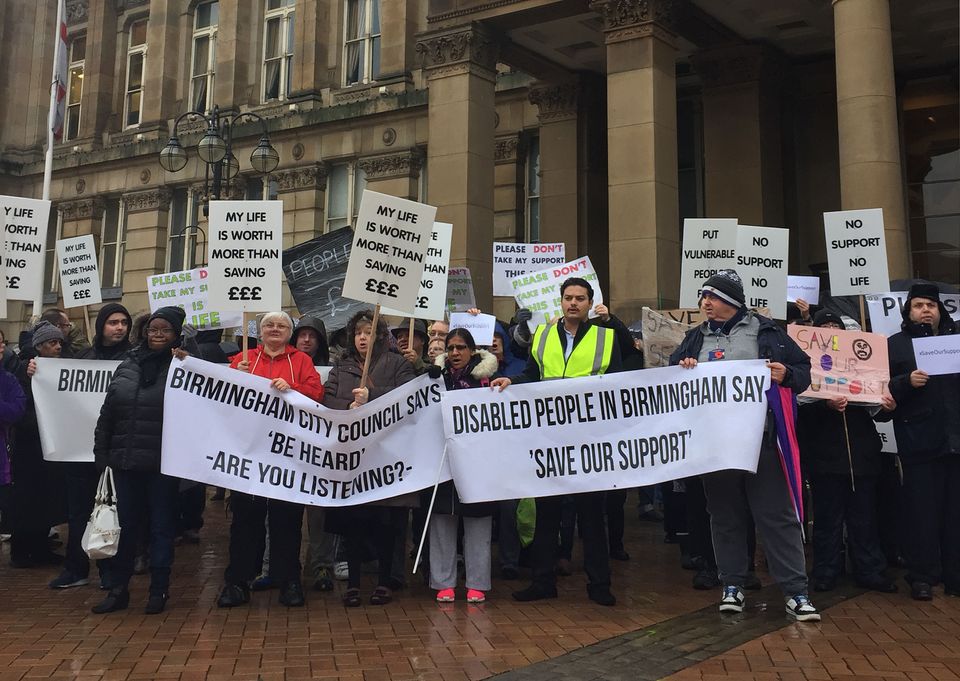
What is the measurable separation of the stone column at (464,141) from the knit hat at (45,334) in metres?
9.46

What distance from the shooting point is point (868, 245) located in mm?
9203

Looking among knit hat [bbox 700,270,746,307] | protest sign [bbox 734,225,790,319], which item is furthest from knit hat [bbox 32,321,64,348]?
protest sign [bbox 734,225,790,319]

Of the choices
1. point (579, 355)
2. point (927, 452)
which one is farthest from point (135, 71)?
point (927, 452)

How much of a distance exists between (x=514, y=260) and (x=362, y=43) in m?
14.9

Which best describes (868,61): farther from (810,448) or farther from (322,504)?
(322,504)

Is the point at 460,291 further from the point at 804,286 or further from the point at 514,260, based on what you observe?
the point at 804,286

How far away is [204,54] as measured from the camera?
29828 mm

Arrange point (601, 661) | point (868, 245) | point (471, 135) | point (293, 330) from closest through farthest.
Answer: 1. point (601, 661)
2. point (293, 330)
3. point (868, 245)
4. point (471, 135)

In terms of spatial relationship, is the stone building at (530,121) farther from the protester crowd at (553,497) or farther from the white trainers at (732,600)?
the white trainers at (732,600)

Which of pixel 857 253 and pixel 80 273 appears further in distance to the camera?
pixel 80 273

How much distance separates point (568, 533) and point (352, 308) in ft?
17.5

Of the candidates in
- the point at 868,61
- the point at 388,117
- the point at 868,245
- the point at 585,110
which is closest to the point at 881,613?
the point at 868,245

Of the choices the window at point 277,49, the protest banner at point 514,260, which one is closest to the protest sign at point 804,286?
the protest banner at point 514,260

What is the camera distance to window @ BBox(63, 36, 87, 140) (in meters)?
32.4
